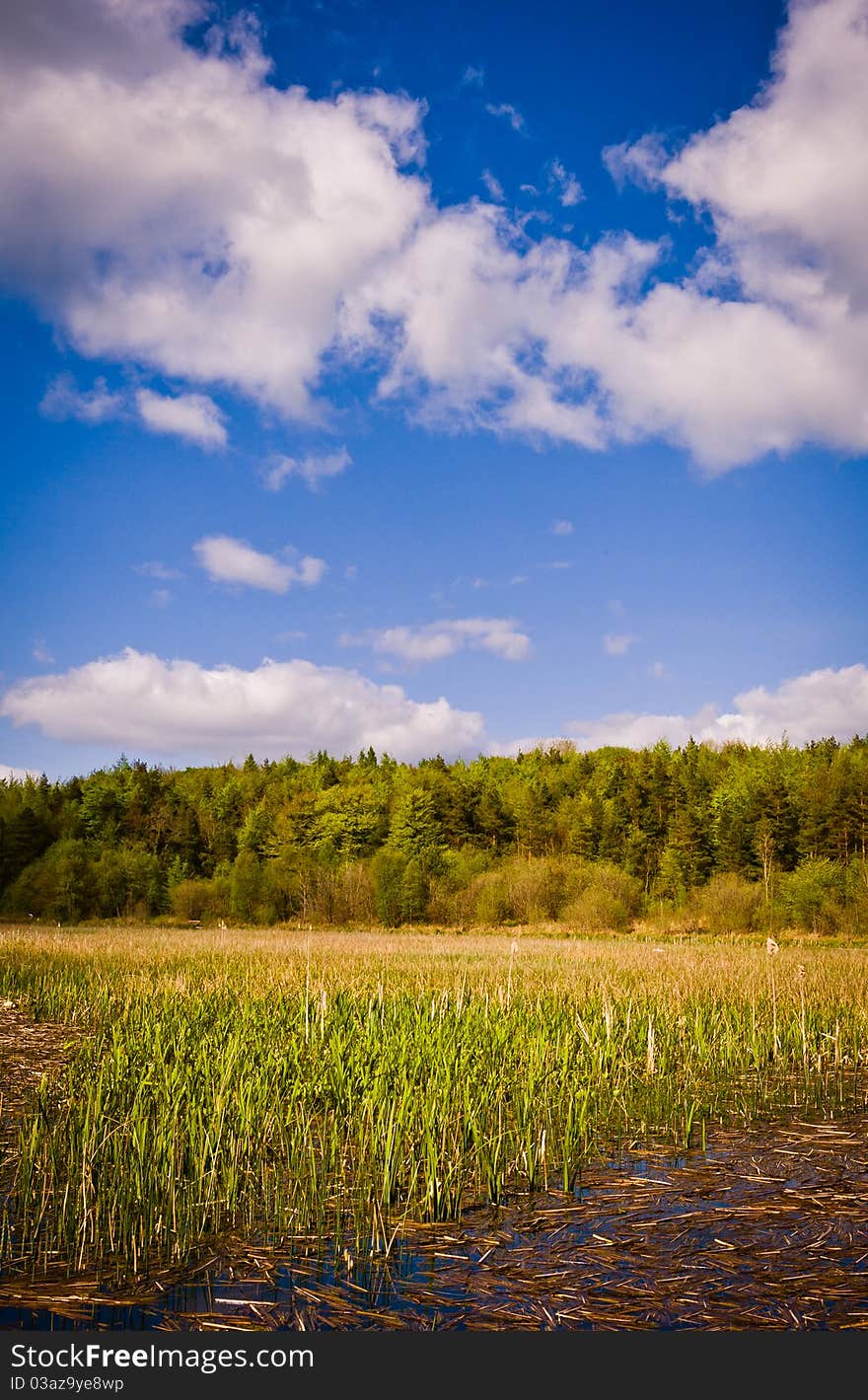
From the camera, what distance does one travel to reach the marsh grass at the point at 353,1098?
5.41m

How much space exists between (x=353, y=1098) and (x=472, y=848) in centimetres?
7312

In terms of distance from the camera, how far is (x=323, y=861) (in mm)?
77875

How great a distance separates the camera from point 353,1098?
7.67 metres

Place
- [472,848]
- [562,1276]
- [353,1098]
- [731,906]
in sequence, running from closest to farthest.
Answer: [562,1276] < [353,1098] < [731,906] < [472,848]

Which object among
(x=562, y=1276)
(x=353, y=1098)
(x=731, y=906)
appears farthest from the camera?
(x=731, y=906)

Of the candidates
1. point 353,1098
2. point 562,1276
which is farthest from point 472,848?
point 562,1276

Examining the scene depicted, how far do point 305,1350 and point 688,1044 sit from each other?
8246 millimetres

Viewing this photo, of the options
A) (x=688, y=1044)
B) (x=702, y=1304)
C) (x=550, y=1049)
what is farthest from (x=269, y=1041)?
(x=702, y=1304)

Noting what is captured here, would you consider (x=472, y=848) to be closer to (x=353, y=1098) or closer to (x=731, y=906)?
(x=731, y=906)

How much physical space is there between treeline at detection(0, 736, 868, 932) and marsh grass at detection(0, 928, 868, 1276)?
3776 centimetres

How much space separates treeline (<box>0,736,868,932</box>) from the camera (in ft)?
192

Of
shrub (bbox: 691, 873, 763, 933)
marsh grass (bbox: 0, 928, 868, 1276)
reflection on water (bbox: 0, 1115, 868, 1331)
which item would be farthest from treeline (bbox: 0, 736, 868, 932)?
reflection on water (bbox: 0, 1115, 868, 1331)

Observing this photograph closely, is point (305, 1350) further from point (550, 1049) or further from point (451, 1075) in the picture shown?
point (550, 1049)

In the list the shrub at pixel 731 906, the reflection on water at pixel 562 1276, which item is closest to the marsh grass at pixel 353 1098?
the reflection on water at pixel 562 1276
